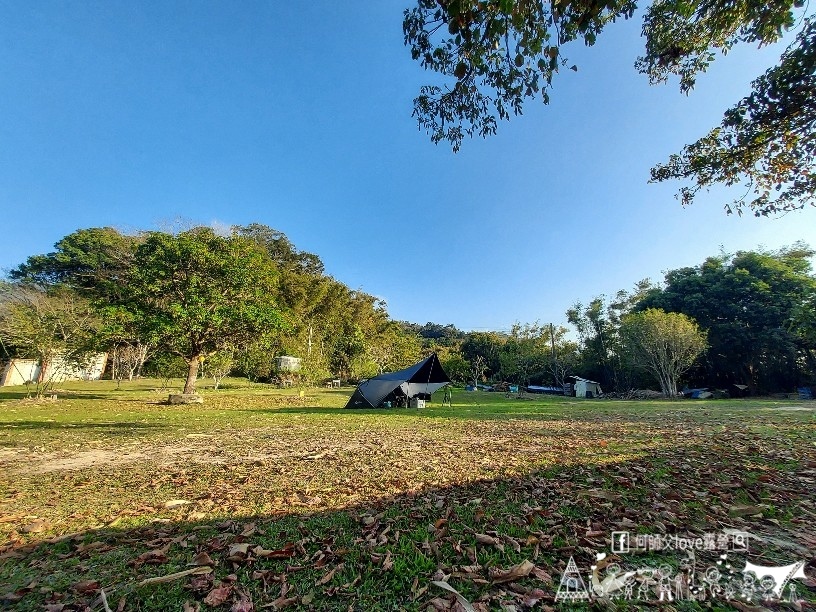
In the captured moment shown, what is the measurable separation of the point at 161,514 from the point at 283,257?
3985 cm

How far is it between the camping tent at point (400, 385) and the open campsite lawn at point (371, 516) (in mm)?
8183

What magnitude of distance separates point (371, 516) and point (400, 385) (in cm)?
1222

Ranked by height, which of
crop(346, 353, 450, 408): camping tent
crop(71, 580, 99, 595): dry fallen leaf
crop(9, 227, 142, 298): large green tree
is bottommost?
crop(71, 580, 99, 595): dry fallen leaf

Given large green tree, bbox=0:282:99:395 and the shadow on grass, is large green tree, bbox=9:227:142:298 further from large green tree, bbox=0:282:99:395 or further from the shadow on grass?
the shadow on grass

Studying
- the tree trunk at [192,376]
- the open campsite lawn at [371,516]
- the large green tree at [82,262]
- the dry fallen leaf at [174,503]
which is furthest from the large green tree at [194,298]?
the large green tree at [82,262]

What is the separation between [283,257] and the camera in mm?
40625

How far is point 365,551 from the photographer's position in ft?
8.29

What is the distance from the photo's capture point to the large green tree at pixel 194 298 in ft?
44.1

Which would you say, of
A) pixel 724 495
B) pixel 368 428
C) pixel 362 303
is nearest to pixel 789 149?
pixel 724 495

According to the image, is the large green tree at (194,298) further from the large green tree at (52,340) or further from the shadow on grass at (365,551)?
the shadow on grass at (365,551)

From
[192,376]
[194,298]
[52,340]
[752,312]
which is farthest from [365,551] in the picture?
[752,312]

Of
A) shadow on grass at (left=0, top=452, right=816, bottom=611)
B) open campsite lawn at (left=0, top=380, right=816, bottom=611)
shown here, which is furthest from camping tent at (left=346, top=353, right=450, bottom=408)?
shadow on grass at (left=0, top=452, right=816, bottom=611)

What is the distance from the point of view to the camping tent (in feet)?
48.2

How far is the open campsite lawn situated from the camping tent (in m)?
8.18
